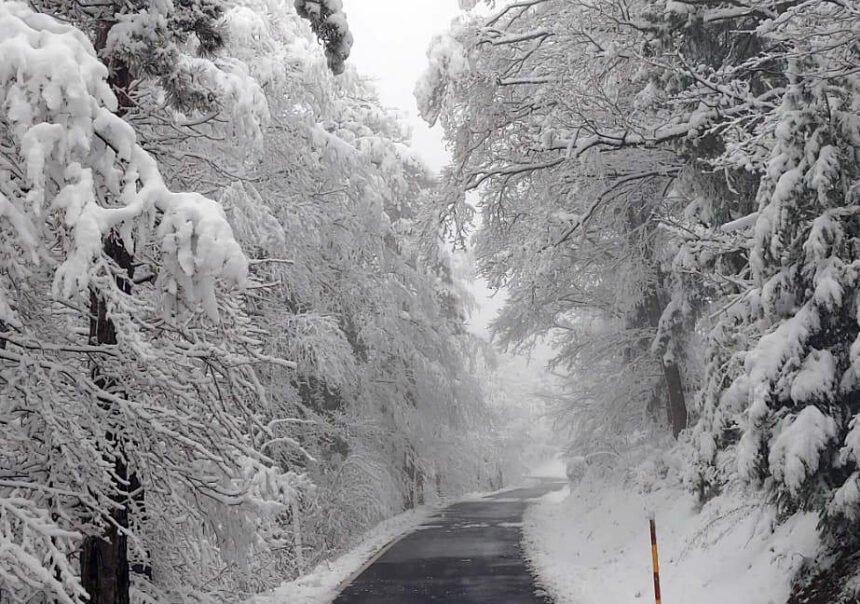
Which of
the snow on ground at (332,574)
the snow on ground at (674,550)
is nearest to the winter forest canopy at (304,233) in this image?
the snow on ground at (674,550)

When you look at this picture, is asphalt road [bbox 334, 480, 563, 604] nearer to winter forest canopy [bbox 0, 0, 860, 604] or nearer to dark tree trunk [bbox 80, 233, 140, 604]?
winter forest canopy [bbox 0, 0, 860, 604]

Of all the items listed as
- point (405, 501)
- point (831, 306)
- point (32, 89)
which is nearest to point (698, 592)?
point (831, 306)

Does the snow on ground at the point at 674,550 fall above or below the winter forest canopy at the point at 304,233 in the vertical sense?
below

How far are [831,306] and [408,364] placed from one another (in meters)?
16.7

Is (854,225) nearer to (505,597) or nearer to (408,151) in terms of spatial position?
(505,597)

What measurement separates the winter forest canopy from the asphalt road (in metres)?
1.95

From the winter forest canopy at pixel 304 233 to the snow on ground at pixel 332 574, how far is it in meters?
1.03

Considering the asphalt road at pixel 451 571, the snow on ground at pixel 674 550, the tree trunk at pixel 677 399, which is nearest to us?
the snow on ground at pixel 674 550

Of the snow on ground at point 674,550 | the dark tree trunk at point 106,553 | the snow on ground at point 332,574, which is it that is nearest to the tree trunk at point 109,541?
the dark tree trunk at point 106,553

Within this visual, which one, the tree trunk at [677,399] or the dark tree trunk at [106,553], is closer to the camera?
the dark tree trunk at [106,553]

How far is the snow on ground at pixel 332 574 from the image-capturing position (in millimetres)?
10734

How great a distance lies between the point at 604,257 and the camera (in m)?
15.1

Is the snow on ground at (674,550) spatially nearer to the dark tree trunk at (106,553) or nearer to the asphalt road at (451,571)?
the asphalt road at (451,571)

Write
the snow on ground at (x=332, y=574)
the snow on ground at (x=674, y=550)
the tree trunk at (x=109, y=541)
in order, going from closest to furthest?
the tree trunk at (x=109, y=541), the snow on ground at (x=674, y=550), the snow on ground at (x=332, y=574)
